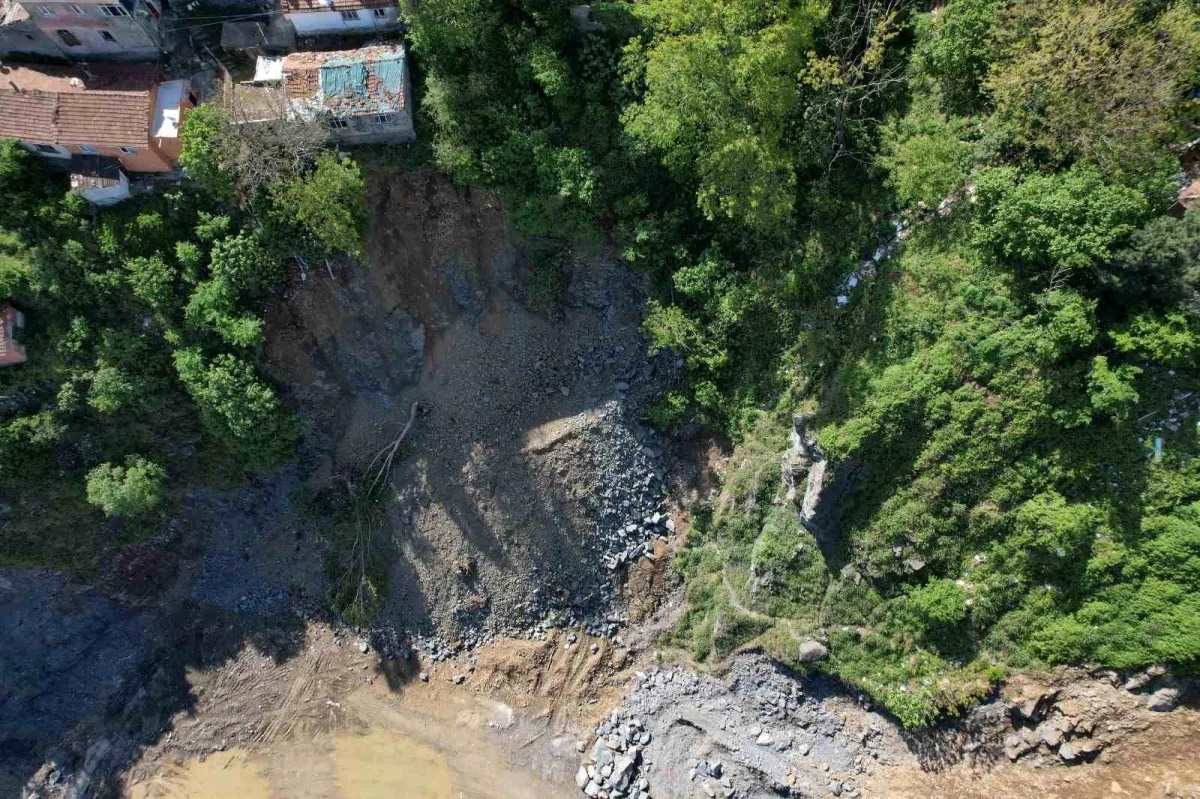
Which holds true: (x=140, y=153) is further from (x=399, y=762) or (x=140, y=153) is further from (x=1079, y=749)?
(x=1079, y=749)

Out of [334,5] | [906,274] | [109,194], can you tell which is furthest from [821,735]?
[109,194]

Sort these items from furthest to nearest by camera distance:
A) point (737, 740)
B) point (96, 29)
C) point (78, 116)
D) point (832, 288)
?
point (737, 740) < point (96, 29) < point (832, 288) < point (78, 116)

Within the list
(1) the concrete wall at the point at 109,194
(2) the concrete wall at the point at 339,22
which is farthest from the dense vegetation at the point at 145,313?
(2) the concrete wall at the point at 339,22

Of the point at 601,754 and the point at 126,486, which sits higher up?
the point at 126,486

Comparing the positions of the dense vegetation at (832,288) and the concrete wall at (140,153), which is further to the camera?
the concrete wall at (140,153)

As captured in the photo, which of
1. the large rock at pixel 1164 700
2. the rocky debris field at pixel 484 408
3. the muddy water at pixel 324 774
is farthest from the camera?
the muddy water at pixel 324 774

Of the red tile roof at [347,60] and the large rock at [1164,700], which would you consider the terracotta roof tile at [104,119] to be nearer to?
the red tile roof at [347,60]

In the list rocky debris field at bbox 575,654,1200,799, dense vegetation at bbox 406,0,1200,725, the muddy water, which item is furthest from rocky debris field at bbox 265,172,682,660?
the muddy water
